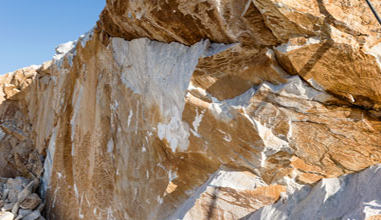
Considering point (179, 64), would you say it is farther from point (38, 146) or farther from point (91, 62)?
point (38, 146)

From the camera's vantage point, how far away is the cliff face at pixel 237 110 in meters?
2.21

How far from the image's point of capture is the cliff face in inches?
87.0

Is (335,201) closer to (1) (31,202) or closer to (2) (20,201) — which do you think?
(1) (31,202)

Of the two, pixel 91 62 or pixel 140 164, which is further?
pixel 91 62

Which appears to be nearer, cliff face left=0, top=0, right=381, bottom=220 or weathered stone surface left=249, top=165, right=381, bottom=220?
weathered stone surface left=249, top=165, right=381, bottom=220

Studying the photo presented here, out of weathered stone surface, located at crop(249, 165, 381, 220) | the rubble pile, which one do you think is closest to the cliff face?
weathered stone surface, located at crop(249, 165, 381, 220)

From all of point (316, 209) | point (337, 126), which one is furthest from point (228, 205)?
point (337, 126)

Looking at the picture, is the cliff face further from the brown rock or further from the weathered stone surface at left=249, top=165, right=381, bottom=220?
the brown rock

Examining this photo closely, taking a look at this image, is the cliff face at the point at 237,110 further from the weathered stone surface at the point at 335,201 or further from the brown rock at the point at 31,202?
the brown rock at the point at 31,202


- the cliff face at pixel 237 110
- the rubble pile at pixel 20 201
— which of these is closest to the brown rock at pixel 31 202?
the rubble pile at pixel 20 201

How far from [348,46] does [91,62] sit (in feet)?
11.0

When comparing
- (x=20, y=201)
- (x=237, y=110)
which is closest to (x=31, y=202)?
(x=20, y=201)

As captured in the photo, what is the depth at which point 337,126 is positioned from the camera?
93.4 inches

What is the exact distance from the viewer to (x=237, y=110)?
2613 mm
